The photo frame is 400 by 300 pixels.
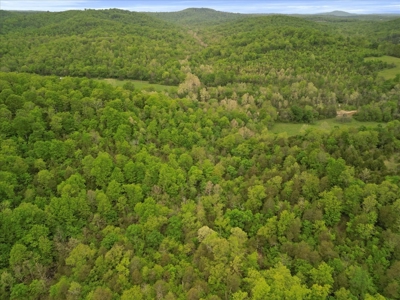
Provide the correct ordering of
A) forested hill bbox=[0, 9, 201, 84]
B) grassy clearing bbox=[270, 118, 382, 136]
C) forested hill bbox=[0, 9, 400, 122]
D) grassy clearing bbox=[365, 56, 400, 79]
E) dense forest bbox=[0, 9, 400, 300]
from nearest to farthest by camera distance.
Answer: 1. dense forest bbox=[0, 9, 400, 300]
2. grassy clearing bbox=[270, 118, 382, 136]
3. forested hill bbox=[0, 9, 400, 122]
4. grassy clearing bbox=[365, 56, 400, 79]
5. forested hill bbox=[0, 9, 201, 84]

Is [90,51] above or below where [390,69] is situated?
above

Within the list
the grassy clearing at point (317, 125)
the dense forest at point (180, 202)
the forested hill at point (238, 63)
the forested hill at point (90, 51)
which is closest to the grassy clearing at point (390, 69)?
the forested hill at point (238, 63)

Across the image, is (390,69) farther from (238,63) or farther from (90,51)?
(90,51)

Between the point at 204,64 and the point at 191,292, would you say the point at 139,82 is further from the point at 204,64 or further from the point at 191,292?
the point at 191,292

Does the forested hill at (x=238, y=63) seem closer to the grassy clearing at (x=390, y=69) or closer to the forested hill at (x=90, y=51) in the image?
the forested hill at (x=90, y=51)

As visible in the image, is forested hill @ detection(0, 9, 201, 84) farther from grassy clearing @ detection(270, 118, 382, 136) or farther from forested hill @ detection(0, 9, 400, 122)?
grassy clearing @ detection(270, 118, 382, 136)

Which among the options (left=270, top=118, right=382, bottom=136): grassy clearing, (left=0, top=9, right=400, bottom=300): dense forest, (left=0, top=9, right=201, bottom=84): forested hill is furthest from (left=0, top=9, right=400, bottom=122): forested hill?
(left=0, top=9, right=400, bottom=300): dense forest

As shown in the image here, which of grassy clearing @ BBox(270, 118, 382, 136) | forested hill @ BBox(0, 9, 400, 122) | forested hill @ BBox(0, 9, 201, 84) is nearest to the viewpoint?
grassy clearing @ BBox(270, 118, 382, 136)

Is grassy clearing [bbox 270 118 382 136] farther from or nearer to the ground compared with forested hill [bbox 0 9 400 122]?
nearer to the ground

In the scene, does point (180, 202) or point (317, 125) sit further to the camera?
point (317, 125)

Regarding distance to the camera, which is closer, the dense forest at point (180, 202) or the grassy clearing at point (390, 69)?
the dense forest at point (180, 202)

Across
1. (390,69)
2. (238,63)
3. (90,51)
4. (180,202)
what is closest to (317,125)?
(180,202)
